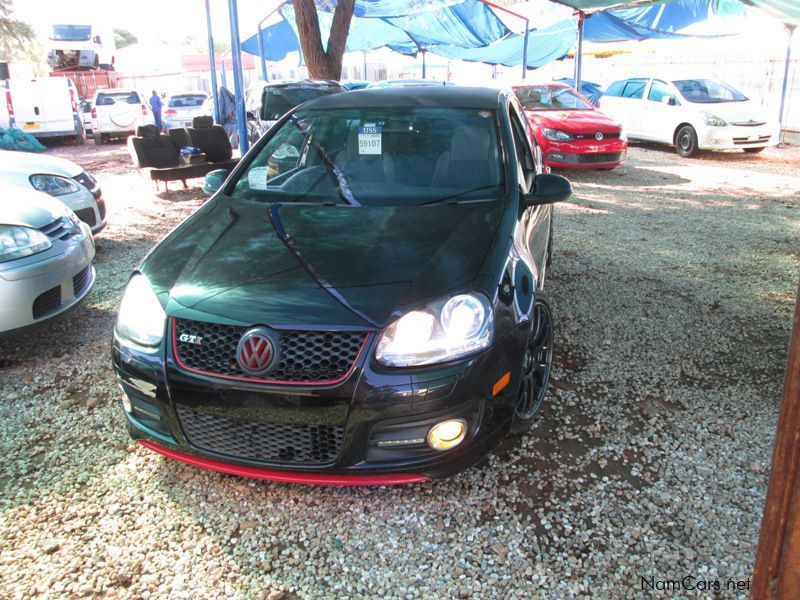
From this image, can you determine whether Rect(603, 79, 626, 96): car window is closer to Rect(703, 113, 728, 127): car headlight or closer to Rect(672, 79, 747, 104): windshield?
Rect(672, 79, 747, 104): windshield

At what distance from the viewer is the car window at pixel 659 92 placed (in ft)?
43.5

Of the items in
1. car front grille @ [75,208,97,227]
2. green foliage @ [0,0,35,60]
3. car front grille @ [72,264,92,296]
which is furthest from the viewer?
green foliage @ [0,0,35,60]

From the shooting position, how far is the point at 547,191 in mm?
3344

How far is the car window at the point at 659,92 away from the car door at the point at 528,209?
34.2ft

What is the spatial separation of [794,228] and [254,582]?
7356 mm

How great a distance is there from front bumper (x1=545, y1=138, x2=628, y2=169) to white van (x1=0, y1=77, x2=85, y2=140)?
47.3 ft

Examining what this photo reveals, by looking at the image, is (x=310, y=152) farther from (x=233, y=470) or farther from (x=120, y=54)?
(x=120, y=54)

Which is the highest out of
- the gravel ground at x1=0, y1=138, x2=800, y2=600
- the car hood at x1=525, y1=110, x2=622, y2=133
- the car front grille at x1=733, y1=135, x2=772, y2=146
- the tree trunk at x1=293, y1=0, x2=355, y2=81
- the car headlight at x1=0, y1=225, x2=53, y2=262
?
the tree trunk at x1=293, y1=0, x2=355, y2=81

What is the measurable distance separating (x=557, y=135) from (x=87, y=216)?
7405mm

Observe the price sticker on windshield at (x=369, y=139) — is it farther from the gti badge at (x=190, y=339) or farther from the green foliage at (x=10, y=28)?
the green foliage at (x=10, y=28)

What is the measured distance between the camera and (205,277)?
264 centimetres

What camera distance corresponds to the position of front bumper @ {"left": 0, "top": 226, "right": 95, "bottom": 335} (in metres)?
3.64

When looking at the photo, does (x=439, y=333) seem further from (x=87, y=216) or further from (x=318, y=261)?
(x=87, y=216)

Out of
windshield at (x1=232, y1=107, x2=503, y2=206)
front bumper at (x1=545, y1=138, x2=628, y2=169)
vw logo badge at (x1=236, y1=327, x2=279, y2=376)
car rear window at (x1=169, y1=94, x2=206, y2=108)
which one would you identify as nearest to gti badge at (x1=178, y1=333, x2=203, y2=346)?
vw logo badge at (x1=236, y1=327, x2=279, y2=376)
